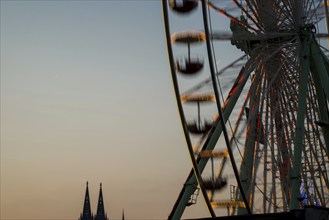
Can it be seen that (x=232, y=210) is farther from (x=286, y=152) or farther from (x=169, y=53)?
(x=169, y=53)

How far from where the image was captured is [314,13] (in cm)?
2453

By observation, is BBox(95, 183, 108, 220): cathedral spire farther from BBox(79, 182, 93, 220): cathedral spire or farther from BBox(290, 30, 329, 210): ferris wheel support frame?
BBox(290, 30, 329, 210): ferris wheel support frame

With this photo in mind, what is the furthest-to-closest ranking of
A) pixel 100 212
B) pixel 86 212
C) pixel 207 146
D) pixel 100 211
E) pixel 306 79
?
pixel 86 212 → pixel 100 211 → pixel 100 212 → pixel 306 79 → pixel 207 146

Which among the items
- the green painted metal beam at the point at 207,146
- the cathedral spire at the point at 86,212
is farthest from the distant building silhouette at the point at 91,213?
the green painted metal beam at the point at 207,146

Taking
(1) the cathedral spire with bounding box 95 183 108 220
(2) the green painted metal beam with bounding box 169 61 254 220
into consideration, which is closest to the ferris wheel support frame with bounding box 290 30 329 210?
(2) the green painted metal beam with bounding box 169 61 254 220

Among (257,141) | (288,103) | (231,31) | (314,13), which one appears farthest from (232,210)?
(314,13)

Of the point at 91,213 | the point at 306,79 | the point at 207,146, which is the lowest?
the point at 91,213

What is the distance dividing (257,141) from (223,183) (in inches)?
128

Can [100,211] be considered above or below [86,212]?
above

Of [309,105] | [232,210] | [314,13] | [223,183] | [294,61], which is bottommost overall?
[232,210]

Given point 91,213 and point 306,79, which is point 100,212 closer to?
point 91,213

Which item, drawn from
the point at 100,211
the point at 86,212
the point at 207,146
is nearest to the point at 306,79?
the point at 207,146

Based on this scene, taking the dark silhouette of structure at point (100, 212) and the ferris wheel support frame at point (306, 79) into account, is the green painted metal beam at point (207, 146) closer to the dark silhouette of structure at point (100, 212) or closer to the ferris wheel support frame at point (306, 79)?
the ferris wheel support frame at point (306, 79)

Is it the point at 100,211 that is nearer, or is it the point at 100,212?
the point at 100,212
